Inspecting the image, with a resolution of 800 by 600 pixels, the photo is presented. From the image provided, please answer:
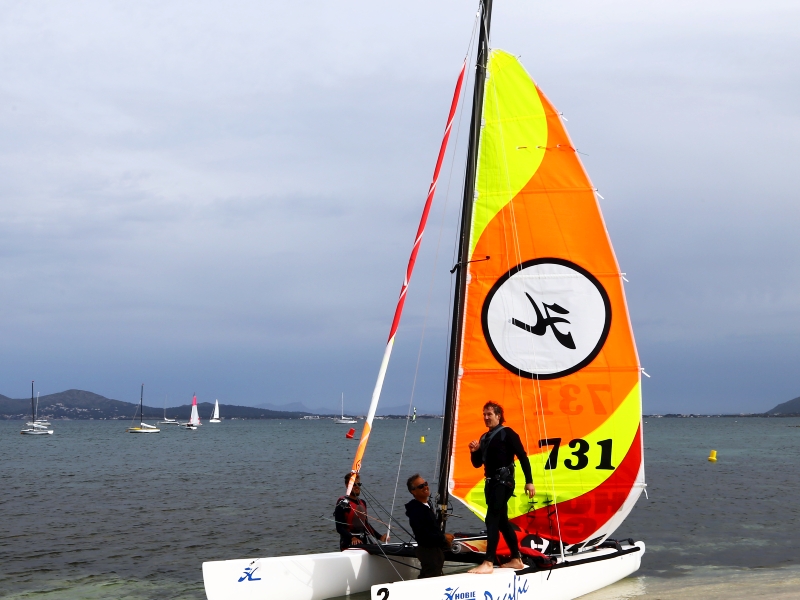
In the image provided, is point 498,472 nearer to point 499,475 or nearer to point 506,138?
point 499,475

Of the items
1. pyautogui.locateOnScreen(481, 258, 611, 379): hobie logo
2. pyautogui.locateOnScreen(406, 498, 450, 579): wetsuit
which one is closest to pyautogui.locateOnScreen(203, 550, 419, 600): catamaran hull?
pyautogui.locateOnScreen(406, 498, 450, 579): wetsuit

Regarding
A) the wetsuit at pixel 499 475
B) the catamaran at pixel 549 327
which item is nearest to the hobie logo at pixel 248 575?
the wetsuit at pixel 499 475

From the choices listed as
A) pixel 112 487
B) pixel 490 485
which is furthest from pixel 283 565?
pixel 112 487

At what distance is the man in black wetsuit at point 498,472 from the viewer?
8.60 meters

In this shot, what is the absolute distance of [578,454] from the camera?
10523mm

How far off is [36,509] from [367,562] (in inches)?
623

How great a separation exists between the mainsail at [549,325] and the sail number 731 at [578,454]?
0.01 m

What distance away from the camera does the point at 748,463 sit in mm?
39281

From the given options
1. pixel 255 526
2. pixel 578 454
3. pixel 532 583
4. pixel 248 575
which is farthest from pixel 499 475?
pixel 255 526

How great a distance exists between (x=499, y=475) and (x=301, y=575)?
2469 millimetres

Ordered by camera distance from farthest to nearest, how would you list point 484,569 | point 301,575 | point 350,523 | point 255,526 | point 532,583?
1. point 255,526
2. point 350,523
3. point 301,575
4. point 532,583
5. point 484,569

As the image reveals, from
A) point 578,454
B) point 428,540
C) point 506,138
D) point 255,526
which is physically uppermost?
point 506,138

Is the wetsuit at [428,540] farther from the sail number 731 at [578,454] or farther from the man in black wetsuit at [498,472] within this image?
the sail number 731 at [578,454]

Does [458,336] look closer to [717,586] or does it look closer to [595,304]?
[595,304]
